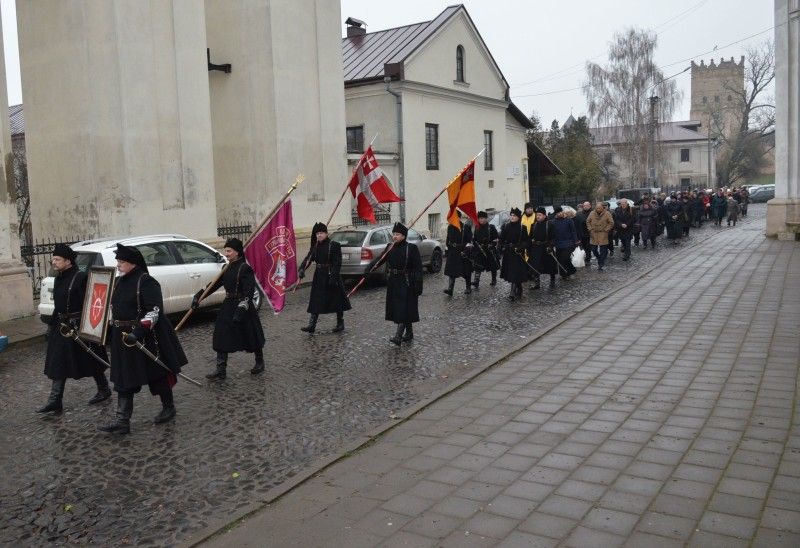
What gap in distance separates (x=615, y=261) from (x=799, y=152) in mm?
8651

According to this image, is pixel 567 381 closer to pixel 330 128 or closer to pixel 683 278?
pixel 683 278

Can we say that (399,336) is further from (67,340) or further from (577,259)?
(577,259)

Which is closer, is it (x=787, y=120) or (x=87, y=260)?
(x=87, y=260)

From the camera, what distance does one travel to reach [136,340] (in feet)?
22.0

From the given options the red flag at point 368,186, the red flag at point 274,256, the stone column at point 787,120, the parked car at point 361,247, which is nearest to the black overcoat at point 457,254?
the parked car at point 361,247

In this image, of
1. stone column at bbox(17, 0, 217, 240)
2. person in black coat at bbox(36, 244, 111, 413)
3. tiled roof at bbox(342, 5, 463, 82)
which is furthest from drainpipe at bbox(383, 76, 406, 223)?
person in black coat at bbox(36, 244, 111, 413)

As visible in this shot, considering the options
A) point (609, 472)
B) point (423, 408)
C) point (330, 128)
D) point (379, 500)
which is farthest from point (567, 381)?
point (330, 128)

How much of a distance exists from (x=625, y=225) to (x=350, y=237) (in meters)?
8.25

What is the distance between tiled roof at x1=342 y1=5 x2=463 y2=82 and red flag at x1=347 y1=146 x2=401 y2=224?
43.3ft

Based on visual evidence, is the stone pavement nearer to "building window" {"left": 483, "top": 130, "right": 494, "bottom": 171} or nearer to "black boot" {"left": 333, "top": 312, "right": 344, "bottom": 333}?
"black boot" {"left": 333, "top": 312, "right": 344, "bottom": 333}

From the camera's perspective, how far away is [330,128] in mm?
22438

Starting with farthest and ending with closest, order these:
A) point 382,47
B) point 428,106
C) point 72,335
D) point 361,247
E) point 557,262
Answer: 1. point 382,47
2. point 428,106
3. point 361,247
4. point 557,262
5. point 72,335

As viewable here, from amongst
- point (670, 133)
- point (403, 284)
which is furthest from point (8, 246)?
point (670, 133)

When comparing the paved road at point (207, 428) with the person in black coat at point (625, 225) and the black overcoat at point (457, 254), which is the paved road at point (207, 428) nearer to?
the black overcoat at point (457, 254)
